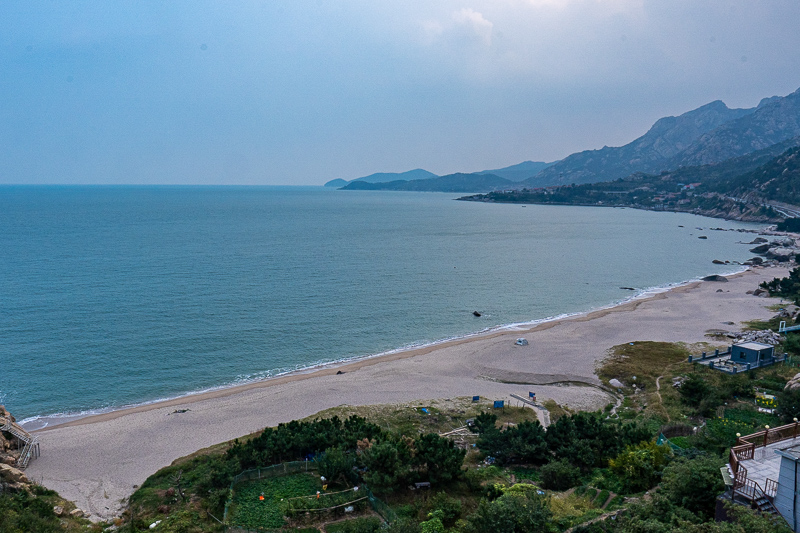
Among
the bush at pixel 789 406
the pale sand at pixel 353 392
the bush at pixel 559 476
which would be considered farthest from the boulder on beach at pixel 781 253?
the bush at pixel 559 476

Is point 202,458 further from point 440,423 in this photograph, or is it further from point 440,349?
point 440,349

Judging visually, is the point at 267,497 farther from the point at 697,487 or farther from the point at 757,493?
the point at 757,493

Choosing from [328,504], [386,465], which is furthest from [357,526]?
[386,465]

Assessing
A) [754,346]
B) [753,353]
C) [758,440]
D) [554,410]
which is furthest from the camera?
[754,346]

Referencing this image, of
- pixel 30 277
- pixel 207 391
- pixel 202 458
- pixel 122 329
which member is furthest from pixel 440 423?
pixel 30 277

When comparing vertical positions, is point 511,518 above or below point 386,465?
above

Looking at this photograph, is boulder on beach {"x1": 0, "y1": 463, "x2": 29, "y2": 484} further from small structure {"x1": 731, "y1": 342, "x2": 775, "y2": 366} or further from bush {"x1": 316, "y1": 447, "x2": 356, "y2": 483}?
small structure {"x1": 731, "y1": 342, "x2": 775, "y2": 366}
